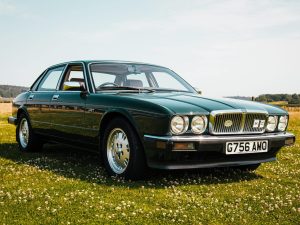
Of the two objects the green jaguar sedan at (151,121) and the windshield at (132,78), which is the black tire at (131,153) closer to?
the green jaguar sedan at (151,121)

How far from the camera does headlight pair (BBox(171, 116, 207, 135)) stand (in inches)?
202

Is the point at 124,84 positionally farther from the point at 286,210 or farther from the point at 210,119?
the point at 286,210

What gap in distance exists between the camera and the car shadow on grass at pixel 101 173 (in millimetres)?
5629

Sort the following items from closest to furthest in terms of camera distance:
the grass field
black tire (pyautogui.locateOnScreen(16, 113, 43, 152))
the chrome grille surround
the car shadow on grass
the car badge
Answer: the grass field < the chrome grille surround < the car badge < the car shadow on grass < black tire (pyautogui.locateOnScreen(16, 113, 43, 152))

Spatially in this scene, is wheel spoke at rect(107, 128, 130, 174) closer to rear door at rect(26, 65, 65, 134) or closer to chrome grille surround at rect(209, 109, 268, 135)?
chrome grille surround at rect(209, 109, 268, 135)

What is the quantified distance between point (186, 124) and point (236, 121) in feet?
2.43

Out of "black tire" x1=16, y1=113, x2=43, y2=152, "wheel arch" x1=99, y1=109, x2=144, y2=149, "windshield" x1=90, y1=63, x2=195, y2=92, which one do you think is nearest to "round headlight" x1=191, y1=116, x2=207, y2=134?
"wheel arch" x1=99, y1=109, x2=144, y2=149

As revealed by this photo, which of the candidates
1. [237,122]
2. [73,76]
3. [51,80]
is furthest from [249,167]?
[51,80]

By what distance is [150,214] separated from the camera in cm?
410

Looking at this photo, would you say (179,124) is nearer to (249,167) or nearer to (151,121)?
(151,121)

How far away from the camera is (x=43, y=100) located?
785 cm

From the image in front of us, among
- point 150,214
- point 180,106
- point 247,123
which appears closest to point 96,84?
point 180,106

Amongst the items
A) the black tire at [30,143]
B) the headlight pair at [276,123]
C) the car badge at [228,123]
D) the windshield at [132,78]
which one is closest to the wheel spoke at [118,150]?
the windshield at [132,78]

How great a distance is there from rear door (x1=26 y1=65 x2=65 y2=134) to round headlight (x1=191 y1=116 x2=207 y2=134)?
128 inches
